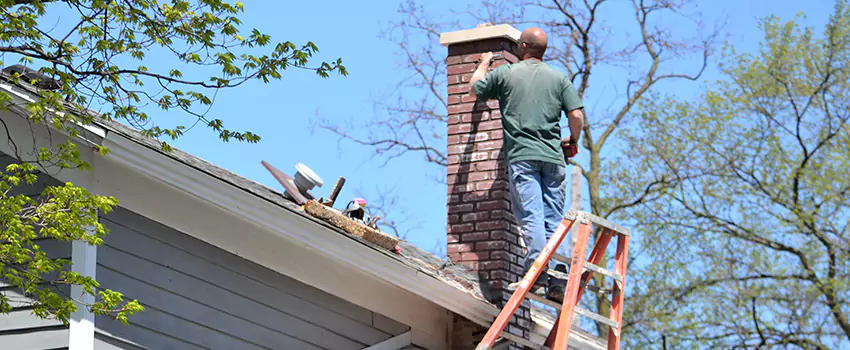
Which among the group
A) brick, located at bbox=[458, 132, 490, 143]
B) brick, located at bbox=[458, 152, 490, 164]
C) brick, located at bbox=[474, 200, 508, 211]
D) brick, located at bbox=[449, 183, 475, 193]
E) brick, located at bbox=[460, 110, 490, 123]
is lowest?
brick, located at bbox=[474, 200, 508, 211]

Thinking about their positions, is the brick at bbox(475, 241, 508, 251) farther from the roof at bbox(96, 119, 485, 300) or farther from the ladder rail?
the ladder rail

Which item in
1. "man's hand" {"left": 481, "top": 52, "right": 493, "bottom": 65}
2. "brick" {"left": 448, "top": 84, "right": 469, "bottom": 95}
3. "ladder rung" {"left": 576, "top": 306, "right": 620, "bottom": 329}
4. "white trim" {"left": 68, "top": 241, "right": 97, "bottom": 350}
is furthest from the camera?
"brick" {"left": 448, "top": 84, "right": 469, "bottom": 95}

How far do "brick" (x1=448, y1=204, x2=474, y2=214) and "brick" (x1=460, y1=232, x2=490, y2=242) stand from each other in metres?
0.20

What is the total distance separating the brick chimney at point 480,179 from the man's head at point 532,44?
0.86 meters

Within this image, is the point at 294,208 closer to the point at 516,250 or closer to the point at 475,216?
the point at 475,216

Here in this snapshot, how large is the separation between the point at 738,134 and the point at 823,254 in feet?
8.64

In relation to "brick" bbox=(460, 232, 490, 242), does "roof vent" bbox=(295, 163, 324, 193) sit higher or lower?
higher

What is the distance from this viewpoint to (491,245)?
9.33 m

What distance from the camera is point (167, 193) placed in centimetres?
762

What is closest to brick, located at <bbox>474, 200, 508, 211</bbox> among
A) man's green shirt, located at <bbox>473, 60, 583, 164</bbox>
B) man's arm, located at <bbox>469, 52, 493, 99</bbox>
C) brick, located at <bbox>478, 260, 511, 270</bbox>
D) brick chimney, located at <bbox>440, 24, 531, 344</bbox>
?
brick chimney, located at <bbox>440, 24, 531, 344</bbox>

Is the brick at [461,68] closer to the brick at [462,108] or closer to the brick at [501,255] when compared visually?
the brick at [462,108]

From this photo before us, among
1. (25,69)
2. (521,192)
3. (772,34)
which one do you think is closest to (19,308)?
(25,69)

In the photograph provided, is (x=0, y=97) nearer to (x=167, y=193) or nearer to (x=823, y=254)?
(x=167, y=193)

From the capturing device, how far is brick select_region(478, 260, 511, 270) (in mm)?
9211
